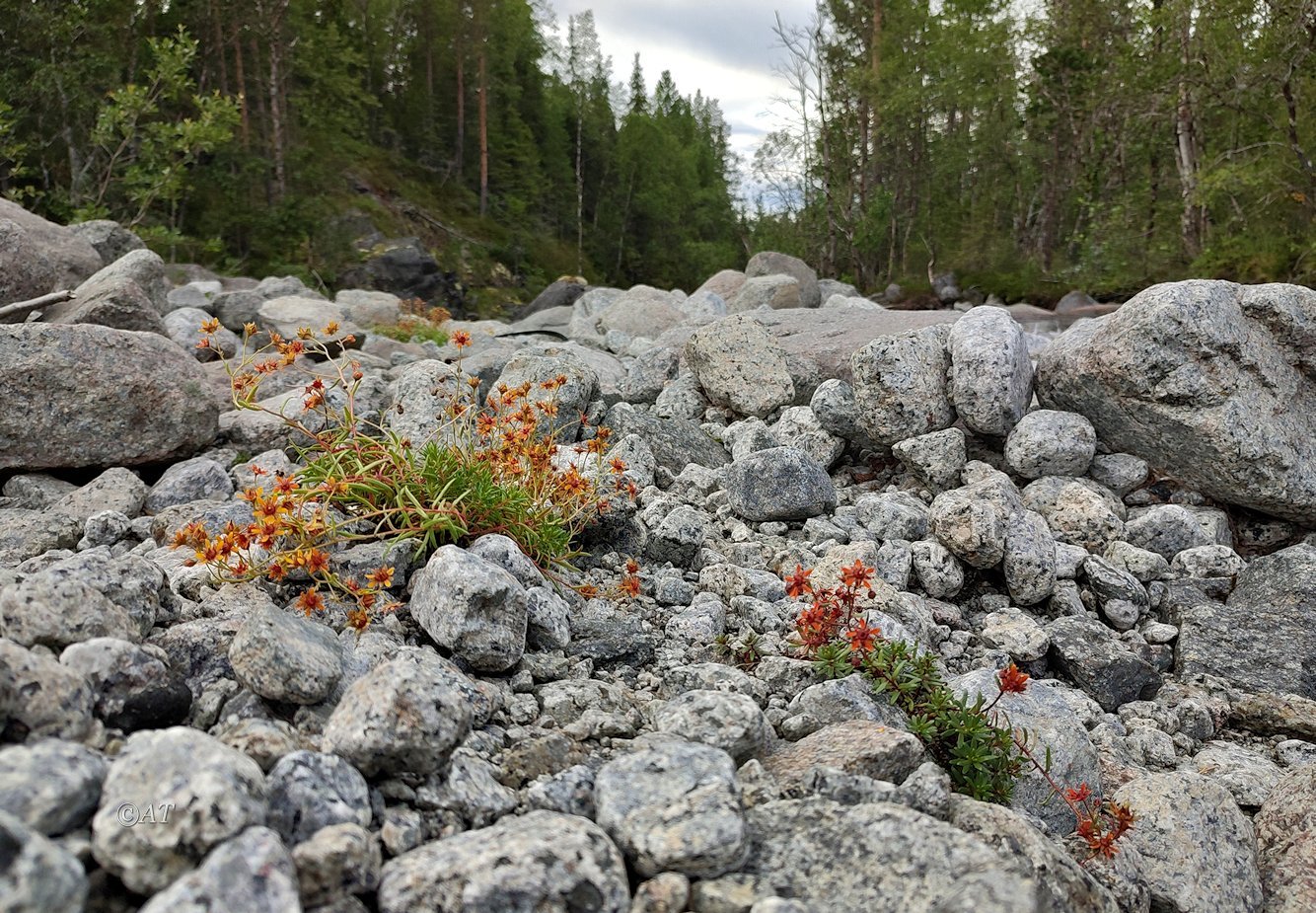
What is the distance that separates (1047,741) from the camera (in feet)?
10.8

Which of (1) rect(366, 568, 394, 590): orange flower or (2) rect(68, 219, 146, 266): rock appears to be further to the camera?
(2) rect(68, 219, 146, 266): rock

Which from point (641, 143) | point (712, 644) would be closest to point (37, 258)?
point (712, 644)

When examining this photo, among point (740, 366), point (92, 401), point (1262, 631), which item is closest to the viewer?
point (1262, 631)

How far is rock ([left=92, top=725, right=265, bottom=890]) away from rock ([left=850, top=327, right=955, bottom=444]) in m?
4.87

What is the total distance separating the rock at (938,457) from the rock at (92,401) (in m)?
4.91

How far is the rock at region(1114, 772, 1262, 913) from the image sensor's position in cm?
297

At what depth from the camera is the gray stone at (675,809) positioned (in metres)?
2.13

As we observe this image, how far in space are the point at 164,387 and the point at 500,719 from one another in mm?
4283

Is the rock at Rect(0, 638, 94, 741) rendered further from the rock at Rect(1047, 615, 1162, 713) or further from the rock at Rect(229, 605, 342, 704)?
the rock at Rect(1047, 615, 1162, 713)

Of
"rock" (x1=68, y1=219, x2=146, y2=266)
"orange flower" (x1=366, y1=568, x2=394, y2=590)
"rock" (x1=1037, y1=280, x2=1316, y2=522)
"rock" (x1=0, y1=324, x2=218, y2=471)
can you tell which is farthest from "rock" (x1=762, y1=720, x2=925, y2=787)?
"rock" (x1=68, y1=219, x2=146, y2=266)

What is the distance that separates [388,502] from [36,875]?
8.33 ft

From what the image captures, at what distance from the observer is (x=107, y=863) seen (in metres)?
1.78

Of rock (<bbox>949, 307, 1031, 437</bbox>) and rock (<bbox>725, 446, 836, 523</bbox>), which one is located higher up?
rock (<bbox>949, 307, 1031, 437</bbox>)

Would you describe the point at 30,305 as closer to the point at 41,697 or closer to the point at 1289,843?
the point at 41,697
